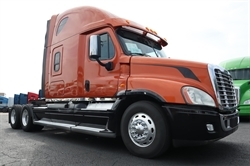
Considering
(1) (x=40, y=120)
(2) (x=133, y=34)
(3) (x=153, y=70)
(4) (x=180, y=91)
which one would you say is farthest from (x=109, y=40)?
(1) (x=40, y=120)

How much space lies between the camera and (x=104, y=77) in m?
4.94

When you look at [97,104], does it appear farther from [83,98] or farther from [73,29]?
[73,29]

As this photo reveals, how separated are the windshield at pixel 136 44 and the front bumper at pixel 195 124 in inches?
61.1

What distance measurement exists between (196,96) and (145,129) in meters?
1.00

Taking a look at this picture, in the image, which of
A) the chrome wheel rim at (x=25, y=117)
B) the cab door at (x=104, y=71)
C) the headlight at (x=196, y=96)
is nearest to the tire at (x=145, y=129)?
the headlight at (x=196, y=96)

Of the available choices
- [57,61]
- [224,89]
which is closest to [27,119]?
[57,61]

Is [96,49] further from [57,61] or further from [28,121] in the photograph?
[28,121]

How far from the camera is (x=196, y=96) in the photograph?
3738 millimetres

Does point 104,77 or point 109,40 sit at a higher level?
point 109,40

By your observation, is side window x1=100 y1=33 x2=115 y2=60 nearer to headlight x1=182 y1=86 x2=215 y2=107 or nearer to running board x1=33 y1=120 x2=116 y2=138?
running board x1=33 y1=120 x2=116 y2=138

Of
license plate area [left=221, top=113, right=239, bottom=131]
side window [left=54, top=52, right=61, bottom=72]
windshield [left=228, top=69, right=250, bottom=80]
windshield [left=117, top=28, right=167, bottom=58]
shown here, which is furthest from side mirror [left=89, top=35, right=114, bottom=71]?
windshield [left=228, top=69, right=250, bottom=80]

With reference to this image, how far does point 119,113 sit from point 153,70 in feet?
3.44

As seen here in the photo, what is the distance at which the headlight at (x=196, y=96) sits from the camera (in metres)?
3.71

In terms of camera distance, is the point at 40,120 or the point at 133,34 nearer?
the point at 133,34
